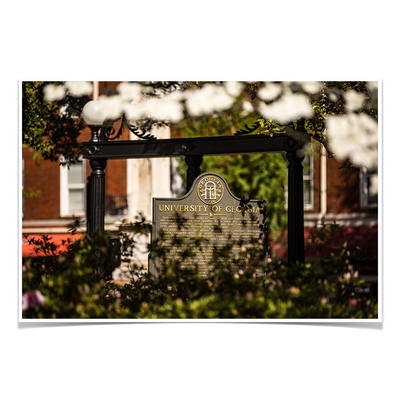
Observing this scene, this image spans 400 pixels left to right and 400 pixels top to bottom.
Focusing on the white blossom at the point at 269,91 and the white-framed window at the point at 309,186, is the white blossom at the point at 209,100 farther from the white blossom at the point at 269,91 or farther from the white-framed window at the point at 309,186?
the white-framed window at the point at 309,186

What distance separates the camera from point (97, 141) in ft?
24.4

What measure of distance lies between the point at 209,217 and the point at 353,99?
236cm

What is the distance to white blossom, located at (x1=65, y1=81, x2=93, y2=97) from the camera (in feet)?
23.8

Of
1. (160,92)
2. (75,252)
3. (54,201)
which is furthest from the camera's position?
(54,201)

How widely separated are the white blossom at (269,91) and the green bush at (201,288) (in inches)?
74.8

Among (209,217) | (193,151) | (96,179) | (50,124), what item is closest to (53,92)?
(50,124)

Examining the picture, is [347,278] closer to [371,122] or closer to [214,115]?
[371,122]

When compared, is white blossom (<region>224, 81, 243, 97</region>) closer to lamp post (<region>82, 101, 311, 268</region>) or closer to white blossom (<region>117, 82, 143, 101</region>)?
lamp post (<region>82, 101, 311, 268</region>)

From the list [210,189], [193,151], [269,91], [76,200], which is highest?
[269,91]

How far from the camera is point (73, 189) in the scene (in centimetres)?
863

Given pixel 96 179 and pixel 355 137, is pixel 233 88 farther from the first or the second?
pixel 96 179

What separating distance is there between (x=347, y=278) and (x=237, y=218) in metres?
1.57

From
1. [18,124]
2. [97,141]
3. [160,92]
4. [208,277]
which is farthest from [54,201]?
[208,277]
